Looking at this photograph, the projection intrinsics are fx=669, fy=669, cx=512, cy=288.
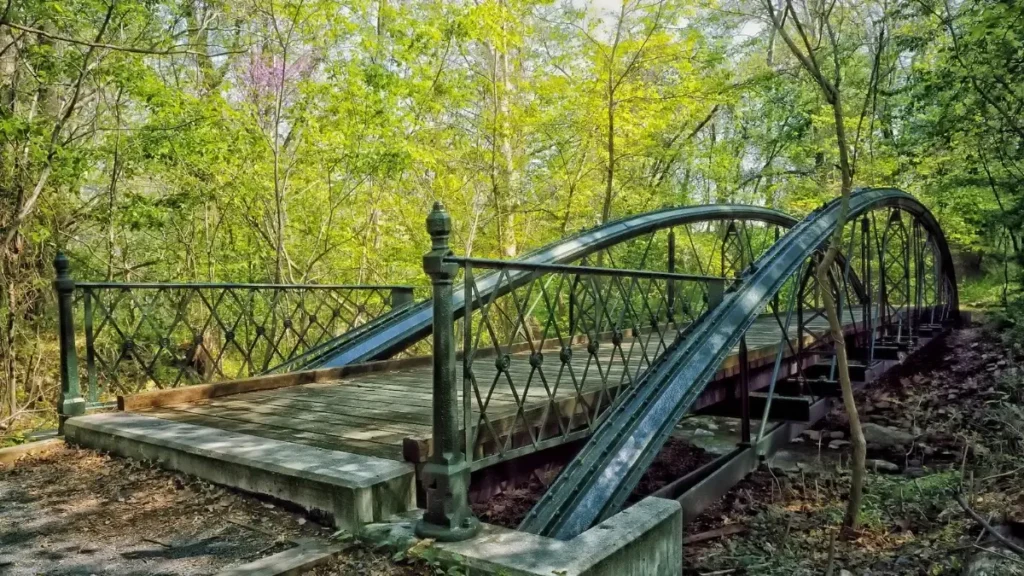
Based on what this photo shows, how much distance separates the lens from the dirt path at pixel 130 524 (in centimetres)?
237

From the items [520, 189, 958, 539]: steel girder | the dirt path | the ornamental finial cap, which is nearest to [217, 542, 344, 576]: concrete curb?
the dirt path

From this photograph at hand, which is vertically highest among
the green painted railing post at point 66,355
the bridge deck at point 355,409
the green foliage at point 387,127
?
the green foliage at point 387,127

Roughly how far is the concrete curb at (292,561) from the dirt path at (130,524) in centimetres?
9

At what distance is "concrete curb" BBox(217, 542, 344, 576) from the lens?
7.13 ft

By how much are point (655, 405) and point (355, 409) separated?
180cm

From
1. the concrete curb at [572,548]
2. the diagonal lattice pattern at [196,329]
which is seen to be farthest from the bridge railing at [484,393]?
the diagonal lattice pattern at [196,329]

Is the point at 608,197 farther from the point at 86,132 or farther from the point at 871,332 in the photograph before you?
the point at 86,132

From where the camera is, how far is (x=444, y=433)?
2500mm

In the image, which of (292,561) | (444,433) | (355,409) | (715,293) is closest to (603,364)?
(715,293)

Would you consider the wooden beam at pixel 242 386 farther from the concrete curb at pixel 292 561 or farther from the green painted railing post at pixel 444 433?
the green painted railing post at pixel 444 433

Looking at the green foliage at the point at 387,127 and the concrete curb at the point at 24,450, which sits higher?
the green foliage at the point at 387,127

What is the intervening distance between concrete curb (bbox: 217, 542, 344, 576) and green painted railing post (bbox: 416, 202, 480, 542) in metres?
0.33

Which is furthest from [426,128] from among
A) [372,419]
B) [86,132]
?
[372,419]

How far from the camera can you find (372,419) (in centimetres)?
380
